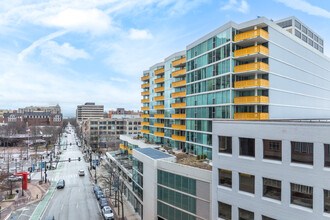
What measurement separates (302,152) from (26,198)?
164ft

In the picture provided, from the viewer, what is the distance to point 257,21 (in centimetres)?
3022

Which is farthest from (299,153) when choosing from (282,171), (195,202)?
(195,202)

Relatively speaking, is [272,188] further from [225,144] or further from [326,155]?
[225,144]

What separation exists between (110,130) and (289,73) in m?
91.8

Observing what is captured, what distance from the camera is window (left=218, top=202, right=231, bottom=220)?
1977 cm

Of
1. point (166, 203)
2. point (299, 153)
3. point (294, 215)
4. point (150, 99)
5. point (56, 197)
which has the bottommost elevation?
point (56, 197)

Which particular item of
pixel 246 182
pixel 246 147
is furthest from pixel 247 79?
pixel 246 182

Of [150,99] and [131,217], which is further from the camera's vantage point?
[150,99]

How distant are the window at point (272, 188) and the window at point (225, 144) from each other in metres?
3.89

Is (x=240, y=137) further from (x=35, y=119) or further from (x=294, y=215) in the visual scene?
(x=35, y=119)

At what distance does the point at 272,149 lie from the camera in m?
17.1

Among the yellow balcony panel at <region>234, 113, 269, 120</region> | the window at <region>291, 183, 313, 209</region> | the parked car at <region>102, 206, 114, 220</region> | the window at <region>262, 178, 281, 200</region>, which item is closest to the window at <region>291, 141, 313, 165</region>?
the window at <region>291, 183, 313, 209</region>

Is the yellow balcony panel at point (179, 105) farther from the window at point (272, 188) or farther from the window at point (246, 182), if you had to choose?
the window at point (272, 188)

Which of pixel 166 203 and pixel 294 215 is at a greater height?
pixel 294 215
